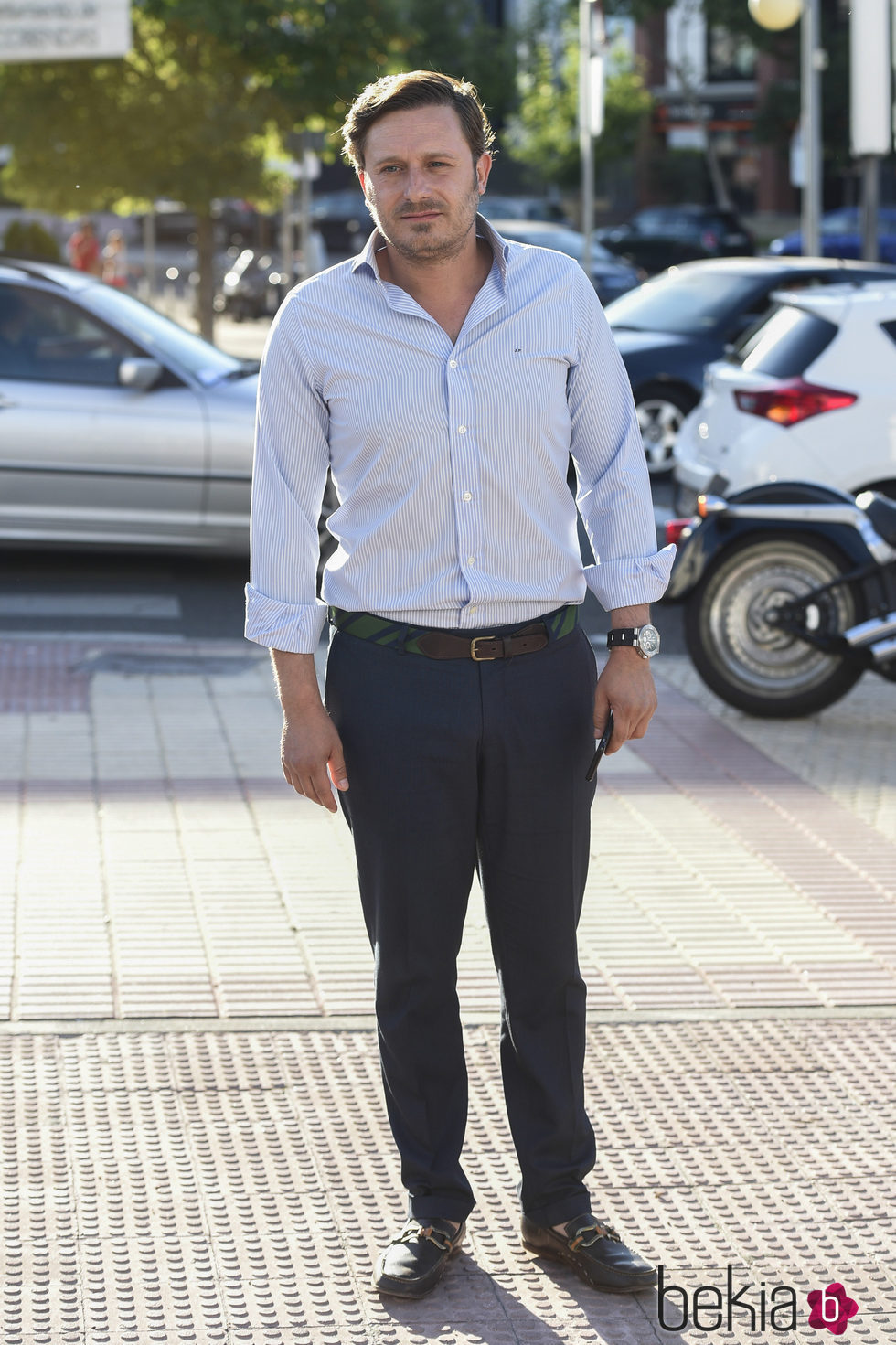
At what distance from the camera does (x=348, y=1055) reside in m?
4.42

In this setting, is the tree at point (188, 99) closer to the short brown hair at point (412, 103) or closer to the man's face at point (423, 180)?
the short brown hair at point (412, 103)

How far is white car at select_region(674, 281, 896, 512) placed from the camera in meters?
9.66

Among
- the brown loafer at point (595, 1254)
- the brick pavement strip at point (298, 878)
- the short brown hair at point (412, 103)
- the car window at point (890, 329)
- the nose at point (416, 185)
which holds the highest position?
the short brown hair at point (412, 103)

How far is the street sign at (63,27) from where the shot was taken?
16.6 meters

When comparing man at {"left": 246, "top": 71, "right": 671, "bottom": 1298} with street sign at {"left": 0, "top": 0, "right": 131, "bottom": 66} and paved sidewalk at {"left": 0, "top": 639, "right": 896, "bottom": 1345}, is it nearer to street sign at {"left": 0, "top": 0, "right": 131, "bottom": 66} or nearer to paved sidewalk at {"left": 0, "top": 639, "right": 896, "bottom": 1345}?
paved sidewalk at {"left": 0, "top": 639, "right": 896, "bottom": 1345}

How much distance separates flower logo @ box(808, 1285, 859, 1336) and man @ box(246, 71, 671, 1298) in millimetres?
280

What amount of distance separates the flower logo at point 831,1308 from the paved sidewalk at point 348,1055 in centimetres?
3

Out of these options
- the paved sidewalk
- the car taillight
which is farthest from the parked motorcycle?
the car taillight

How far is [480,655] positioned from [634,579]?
314 millimetres

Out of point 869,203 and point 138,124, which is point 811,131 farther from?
point 138,124

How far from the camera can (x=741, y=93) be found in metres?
61.2

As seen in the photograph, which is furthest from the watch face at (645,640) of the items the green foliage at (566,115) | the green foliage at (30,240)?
the green foliage at (566,115)

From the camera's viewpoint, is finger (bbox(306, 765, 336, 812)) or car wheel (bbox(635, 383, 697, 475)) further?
car wheel (bbox(635, 383, 697, 475))

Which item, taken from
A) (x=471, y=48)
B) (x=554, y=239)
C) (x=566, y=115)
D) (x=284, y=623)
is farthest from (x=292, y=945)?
(x=471, y=48)
